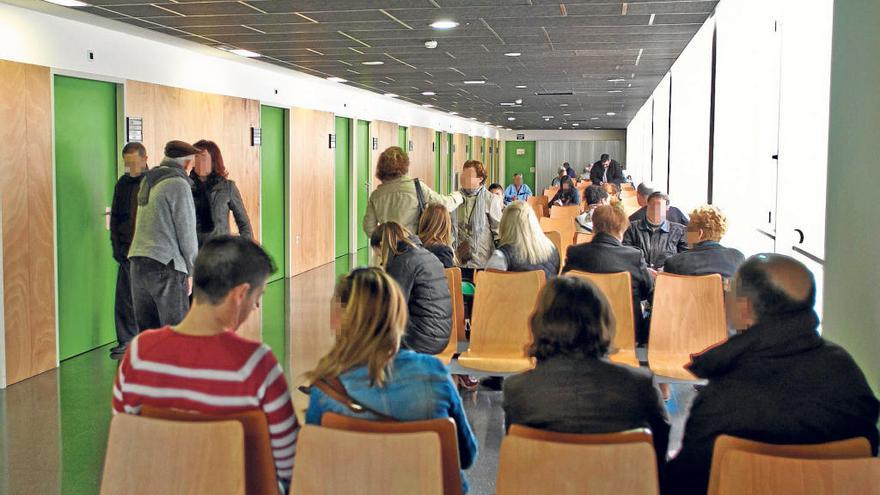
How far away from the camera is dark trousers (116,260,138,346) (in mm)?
6991

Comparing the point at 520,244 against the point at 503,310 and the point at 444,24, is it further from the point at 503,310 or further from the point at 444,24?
the point at 444,24

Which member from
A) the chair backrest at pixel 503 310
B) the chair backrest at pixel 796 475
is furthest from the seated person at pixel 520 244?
the chair backrest at pixel 796 475

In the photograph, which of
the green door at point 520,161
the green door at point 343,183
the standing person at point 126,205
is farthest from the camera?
the green door at point 520,161

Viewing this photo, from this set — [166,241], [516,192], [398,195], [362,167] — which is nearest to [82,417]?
[166,241]

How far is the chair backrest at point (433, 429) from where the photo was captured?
2289 mm

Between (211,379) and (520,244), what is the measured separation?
10.7 ft

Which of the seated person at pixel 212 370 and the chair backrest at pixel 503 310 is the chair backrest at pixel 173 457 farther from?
the chair backrest at pixel 503 310

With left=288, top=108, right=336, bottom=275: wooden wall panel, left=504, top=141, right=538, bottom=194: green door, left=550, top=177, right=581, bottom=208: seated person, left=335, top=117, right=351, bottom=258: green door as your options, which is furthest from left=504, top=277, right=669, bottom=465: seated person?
left=504, top=141, right=538, bottom=194: green door

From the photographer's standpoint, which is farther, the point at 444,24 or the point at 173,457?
the point at 444,24

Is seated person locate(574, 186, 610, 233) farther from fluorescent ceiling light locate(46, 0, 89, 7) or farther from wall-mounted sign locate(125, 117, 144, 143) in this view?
fluorescent ceiling light locate(46, 0, 89, 7)

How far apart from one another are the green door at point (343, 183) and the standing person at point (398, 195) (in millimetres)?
8049

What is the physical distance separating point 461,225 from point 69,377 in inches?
118

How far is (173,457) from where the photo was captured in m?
2.30

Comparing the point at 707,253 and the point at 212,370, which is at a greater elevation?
the point at 707,253
